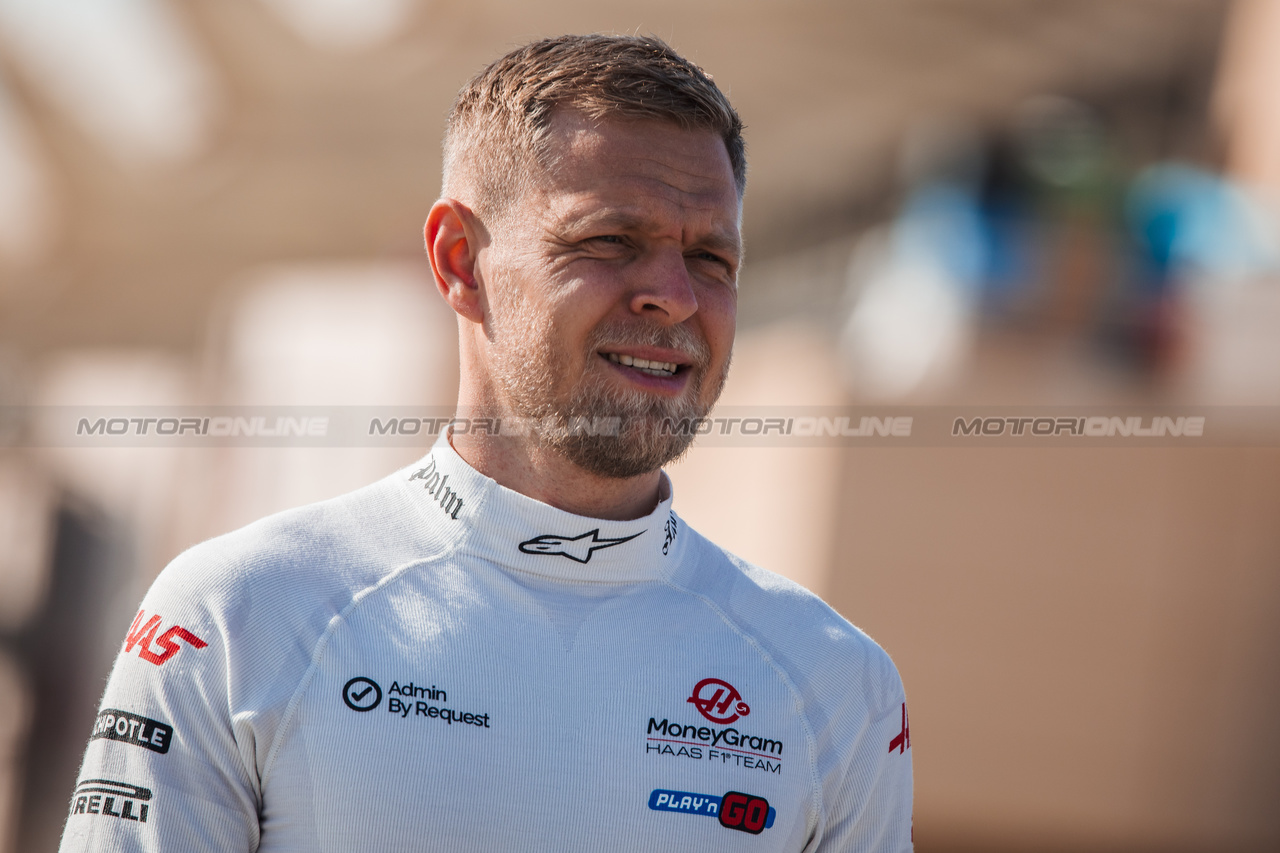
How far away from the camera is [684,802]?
6.45 feet

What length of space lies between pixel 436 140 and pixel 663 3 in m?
4.18

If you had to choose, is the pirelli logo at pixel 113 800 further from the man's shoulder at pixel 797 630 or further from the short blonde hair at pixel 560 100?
the short blonde hair at pixel 560 100

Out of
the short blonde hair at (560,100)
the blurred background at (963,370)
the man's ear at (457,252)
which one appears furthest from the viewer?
the blurred background at (963,370)

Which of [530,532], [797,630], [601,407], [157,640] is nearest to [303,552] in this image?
[157,640]

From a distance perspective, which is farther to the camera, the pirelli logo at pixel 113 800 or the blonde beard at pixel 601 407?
the blonde beard at pixel 601 407

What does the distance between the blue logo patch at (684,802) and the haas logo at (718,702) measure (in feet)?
0.41

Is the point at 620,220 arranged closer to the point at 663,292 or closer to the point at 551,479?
the point at 663,292

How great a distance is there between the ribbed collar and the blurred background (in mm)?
4799

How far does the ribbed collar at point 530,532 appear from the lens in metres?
2.10

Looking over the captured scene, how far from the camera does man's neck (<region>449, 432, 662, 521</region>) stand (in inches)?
84.5

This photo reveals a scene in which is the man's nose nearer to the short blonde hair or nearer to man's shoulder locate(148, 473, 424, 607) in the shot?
the short blonde hair

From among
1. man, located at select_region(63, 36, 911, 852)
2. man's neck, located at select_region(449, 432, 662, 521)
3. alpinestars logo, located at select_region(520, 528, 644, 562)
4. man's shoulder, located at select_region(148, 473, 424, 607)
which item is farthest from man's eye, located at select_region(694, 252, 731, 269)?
man's shoulder, located at select_region(148, 473, 424, 607)

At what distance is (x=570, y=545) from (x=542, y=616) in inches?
5.1

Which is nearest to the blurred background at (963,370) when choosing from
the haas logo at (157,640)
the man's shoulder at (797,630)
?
the man's shoulder at (797,630)
